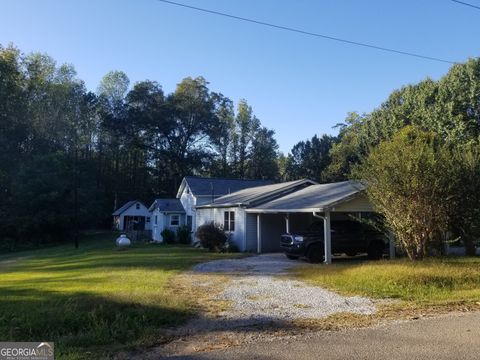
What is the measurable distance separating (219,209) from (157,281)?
16.3 metres

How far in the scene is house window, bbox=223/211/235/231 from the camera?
28345 mm

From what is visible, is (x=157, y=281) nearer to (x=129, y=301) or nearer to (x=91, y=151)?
(x=129, y=301)

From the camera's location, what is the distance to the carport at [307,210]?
1975cm

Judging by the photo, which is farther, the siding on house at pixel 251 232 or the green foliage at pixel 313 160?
the green foliage at pixel 313 160

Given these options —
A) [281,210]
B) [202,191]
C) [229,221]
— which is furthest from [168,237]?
[281,210]

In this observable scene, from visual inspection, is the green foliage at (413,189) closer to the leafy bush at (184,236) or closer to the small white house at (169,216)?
the leafy bush at (184,236)

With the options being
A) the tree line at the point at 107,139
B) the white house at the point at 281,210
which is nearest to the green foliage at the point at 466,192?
the white house at the point at 281,210

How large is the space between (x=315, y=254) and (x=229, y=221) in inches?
371

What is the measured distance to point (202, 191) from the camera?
3666 cm

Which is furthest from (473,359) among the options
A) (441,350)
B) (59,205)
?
(59,205)

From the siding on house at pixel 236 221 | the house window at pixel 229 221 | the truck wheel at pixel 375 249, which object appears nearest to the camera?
the truck wheel at pixel 375 249

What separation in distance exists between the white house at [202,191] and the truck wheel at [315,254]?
614 inches

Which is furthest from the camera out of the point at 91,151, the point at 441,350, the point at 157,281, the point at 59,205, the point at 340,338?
the point at 91,151

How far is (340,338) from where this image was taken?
7.12 m
